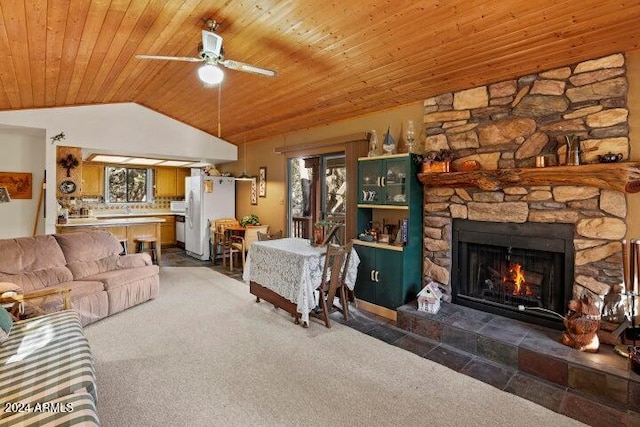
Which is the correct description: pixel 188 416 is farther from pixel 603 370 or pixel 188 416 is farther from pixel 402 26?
pixel 402 26

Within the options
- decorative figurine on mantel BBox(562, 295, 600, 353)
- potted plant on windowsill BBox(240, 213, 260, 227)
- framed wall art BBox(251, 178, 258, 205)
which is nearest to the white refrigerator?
framed wall art BBox(251, 178, 258, 205)

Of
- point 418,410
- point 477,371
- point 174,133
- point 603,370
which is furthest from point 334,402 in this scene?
point 174,133

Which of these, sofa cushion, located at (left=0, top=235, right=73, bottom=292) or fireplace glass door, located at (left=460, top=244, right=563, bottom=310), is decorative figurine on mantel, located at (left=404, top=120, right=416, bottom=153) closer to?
fireplace glass door, located at (left=460, top=244, right=563, bottom=310)

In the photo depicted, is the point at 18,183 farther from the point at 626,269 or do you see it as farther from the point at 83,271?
the point at 626,269

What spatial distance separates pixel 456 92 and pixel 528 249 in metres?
1.83

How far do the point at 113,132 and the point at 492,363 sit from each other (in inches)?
258

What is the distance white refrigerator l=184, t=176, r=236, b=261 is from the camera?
23.7ft

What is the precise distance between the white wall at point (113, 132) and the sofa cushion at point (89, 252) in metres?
1.73

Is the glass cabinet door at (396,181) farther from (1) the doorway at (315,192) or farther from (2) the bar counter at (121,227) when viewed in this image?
(2) the bar counter at (121,227)

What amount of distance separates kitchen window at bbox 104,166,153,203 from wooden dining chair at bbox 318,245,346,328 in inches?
277

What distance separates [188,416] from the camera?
220cm

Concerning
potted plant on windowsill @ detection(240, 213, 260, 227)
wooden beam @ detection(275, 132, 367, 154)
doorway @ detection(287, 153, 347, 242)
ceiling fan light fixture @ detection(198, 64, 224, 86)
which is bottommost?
potted plant on windowsill @ detection(240, 213, 260, 227)

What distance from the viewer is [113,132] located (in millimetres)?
5949

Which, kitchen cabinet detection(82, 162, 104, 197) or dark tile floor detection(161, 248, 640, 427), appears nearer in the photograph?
dark tile floor detection(161, 248, 640, 427)
